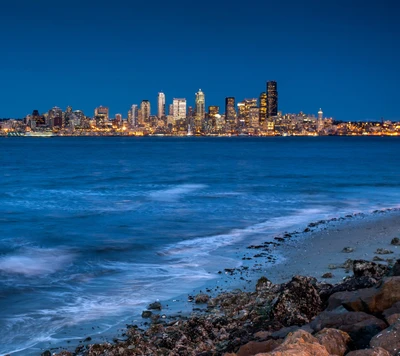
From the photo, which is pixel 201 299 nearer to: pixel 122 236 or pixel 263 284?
pixel 263 284

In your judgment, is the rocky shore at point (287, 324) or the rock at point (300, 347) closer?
the rock at point (300, 347)

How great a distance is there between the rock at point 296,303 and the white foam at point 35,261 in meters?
9.02

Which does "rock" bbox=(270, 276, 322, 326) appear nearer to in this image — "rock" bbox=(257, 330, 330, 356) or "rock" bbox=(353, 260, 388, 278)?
"rock" bbox=(353, 260, 388, 278)

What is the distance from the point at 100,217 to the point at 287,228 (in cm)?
1000

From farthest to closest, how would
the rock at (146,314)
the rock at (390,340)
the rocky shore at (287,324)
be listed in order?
the rock at (146,314) < the rocky shore at (287,324) < the rock at (390,340)

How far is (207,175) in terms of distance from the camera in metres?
57.1

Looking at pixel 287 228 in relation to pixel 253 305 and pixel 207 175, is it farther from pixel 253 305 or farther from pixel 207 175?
pixel 207 175

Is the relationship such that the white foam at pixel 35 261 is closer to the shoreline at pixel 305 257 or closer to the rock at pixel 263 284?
the shoreline at pixel 305 257

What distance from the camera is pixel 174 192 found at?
1615 inches

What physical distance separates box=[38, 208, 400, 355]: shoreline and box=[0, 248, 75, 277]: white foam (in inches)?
219

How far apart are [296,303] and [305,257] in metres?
7.20

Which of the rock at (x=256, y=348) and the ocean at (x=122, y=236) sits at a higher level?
Answer: the rock at (x=256, y=348)

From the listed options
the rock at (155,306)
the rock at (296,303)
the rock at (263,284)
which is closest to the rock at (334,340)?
the rock at (296,303)

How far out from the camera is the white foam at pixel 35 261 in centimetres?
1653
